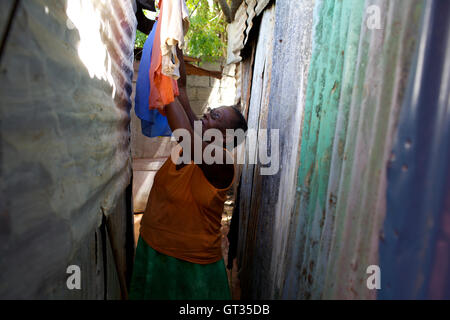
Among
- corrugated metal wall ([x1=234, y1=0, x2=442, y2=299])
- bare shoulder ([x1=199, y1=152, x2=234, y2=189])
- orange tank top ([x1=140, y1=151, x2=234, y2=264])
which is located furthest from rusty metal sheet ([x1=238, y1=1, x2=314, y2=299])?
orange tank top ([x1=140, y1=151, x2=234, y2=264])

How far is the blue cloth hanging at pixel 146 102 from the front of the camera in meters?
1.93

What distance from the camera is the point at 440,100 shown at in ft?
2.01

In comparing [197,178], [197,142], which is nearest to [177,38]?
[197,142]

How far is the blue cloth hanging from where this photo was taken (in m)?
1.93

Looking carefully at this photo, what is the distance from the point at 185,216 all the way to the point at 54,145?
1277 millimetres

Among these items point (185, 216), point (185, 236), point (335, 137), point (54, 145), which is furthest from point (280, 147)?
point (54, 145)

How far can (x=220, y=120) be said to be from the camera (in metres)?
2.16

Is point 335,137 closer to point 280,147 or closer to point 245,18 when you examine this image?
point 280,147

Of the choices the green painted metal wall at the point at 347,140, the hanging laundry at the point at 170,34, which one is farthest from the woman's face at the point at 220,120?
the green painted metal wall at the point at 347,140

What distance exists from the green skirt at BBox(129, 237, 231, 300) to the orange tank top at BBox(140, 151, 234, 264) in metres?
0.07

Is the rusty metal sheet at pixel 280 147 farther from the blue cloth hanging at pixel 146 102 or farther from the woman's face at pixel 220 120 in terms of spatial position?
the blue cloth hanging at pixel 146 102

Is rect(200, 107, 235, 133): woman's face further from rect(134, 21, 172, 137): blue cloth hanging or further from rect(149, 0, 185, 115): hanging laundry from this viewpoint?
rect(149, 0, 185, 115): hanging laundry

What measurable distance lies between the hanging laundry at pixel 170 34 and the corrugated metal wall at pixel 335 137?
2.80ft
